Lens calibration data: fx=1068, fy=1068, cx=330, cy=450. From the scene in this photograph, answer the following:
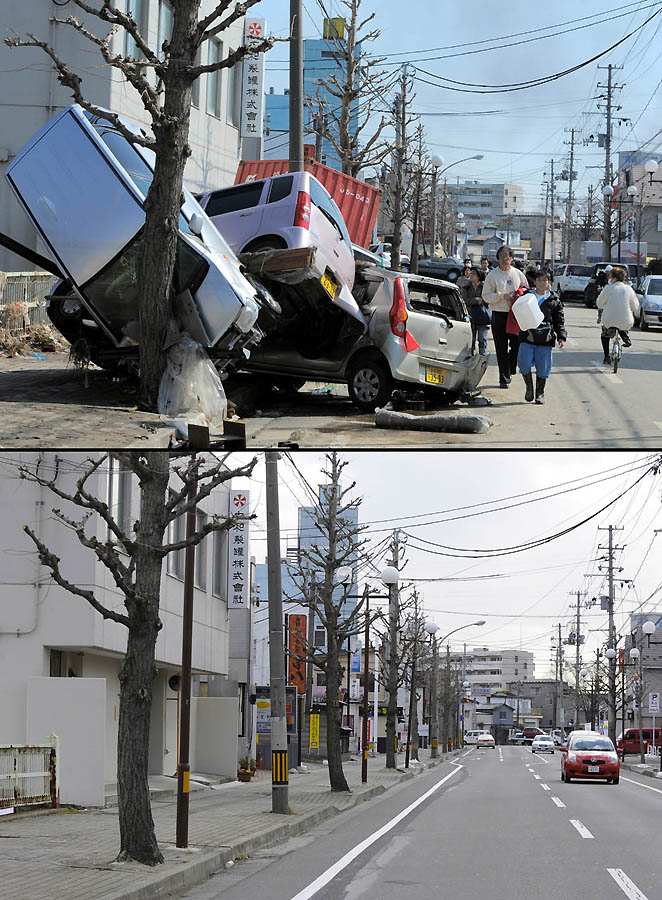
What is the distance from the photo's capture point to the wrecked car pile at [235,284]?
35.3ft

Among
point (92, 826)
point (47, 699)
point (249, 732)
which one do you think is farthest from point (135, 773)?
point (249, 732)

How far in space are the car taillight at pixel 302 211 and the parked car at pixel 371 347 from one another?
2.32 ft

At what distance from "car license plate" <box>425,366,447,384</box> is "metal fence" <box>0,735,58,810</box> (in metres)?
8.24

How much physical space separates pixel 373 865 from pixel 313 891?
2081 millimetres

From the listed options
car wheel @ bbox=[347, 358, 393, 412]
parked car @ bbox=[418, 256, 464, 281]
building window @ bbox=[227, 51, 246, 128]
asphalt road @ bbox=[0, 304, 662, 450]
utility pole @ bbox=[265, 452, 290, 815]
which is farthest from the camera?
parked car @ bbox=[418, 256, 464, 281]

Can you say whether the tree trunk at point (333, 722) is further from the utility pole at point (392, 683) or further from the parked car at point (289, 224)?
the parked car at point (289, 224)

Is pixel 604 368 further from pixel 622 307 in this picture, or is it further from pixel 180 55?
pixel 180 55

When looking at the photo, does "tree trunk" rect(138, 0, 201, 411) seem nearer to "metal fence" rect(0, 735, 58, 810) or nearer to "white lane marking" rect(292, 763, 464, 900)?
"white lane marking" rect(292, 763, 464, 900)

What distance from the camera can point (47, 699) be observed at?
694 inches

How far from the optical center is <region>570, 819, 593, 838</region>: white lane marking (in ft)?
50.2

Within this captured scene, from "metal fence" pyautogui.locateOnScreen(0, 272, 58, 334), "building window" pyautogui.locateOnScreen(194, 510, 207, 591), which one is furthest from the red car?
"metal fence" pyautogui.locateOnScreen(0, 272, 58, 334)

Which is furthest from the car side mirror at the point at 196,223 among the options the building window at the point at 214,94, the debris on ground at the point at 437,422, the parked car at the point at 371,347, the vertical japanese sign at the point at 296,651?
the vertical japanese sign at the point at 296,651

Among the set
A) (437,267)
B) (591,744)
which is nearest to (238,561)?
(591,744)

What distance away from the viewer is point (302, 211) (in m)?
11.9
